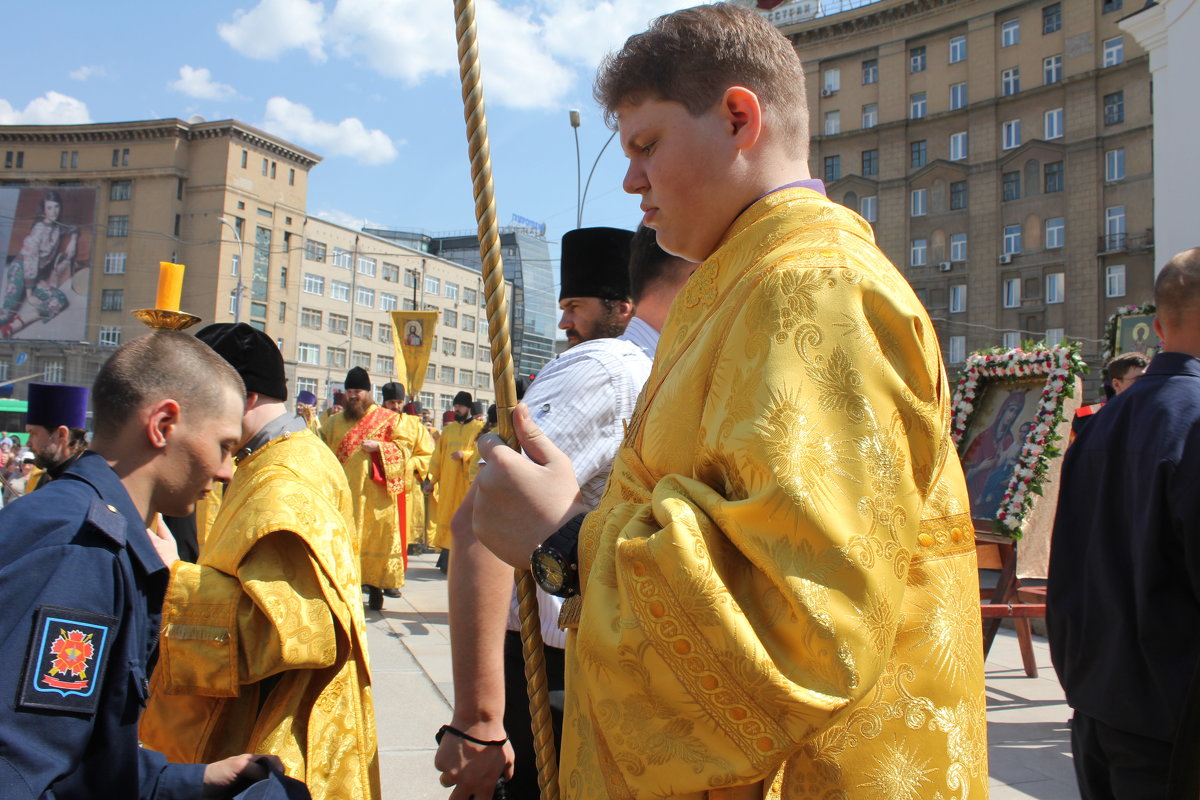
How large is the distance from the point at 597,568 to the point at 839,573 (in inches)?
12.4

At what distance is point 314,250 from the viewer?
68688 millimetres

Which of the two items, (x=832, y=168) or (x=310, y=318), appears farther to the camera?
(x=310, y=318)

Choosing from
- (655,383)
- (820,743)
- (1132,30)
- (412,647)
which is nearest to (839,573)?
(820,743)

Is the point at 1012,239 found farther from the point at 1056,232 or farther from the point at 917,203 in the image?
the point at 917,203

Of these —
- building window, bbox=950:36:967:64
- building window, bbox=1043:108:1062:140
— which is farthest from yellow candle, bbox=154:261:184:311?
building window, bbox=950:36:967:64

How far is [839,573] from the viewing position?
1020 millimetres

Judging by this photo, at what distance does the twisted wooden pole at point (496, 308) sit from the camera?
1.55 m

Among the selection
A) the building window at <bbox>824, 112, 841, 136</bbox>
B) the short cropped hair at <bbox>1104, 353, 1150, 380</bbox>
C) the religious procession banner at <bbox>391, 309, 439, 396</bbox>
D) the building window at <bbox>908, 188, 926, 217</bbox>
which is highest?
the building window at <bbox>824, 112, 841, 136</bbox>

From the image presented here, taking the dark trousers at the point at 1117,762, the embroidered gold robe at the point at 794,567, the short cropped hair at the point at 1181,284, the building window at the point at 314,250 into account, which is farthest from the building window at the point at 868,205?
the embroidered gold robe at the point at 794,567

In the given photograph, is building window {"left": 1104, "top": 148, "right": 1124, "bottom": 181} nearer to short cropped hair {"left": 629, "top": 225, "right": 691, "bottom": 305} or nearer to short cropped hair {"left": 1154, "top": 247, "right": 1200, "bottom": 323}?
short cropped hair {"left": 1154, "top": 247, "right": 1200, "bottom": 323}

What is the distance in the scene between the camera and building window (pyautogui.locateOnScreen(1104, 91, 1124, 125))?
135 feet

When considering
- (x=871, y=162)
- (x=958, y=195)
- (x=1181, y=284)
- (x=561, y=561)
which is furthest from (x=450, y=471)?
(x=871, y=162)

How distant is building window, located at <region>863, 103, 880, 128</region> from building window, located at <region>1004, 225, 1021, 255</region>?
30.9ft

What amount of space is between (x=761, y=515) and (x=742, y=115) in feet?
2.21
